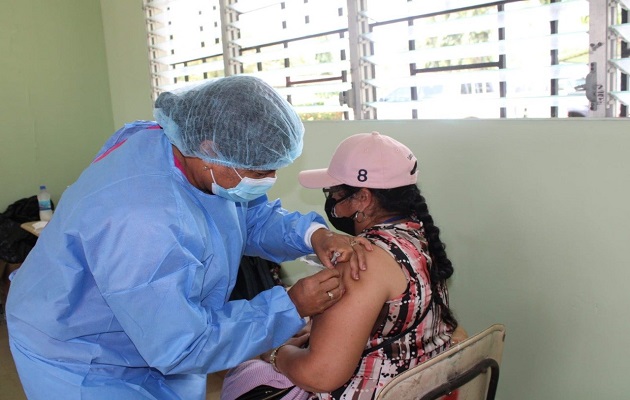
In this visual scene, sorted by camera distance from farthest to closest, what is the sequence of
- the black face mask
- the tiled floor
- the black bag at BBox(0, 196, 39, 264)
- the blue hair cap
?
the black bag at BBox(0, 196, 39, 264)
the tiled floor
the black face mask
the blue hair cap

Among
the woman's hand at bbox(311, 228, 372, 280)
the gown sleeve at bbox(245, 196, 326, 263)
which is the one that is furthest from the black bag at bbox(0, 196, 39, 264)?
the woman's hand at bbox(311, 228, 372, 280)

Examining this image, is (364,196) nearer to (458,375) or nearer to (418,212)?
(418,212)

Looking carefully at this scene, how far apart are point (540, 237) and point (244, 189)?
103 centimetres

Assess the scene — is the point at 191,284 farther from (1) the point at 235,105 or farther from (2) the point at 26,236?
(2) the point at 26,236

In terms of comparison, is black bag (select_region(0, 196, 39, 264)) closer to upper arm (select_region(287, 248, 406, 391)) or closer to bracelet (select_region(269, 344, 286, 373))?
bracelet (select_region(269, 344, 286, 373))

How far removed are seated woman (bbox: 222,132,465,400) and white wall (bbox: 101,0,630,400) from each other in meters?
0.47

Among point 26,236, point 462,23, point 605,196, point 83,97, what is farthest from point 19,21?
point 605,196

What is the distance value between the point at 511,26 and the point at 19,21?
3.54 m

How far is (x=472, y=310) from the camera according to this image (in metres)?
2.07

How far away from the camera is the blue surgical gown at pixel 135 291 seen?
110 cm

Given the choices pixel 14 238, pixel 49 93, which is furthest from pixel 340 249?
pixel 49 93

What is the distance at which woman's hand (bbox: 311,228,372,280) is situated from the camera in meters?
1.31

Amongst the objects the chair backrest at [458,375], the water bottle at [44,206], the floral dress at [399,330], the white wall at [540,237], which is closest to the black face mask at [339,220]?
the floral dress at [399,330]

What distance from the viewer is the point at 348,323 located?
1.27 metres
